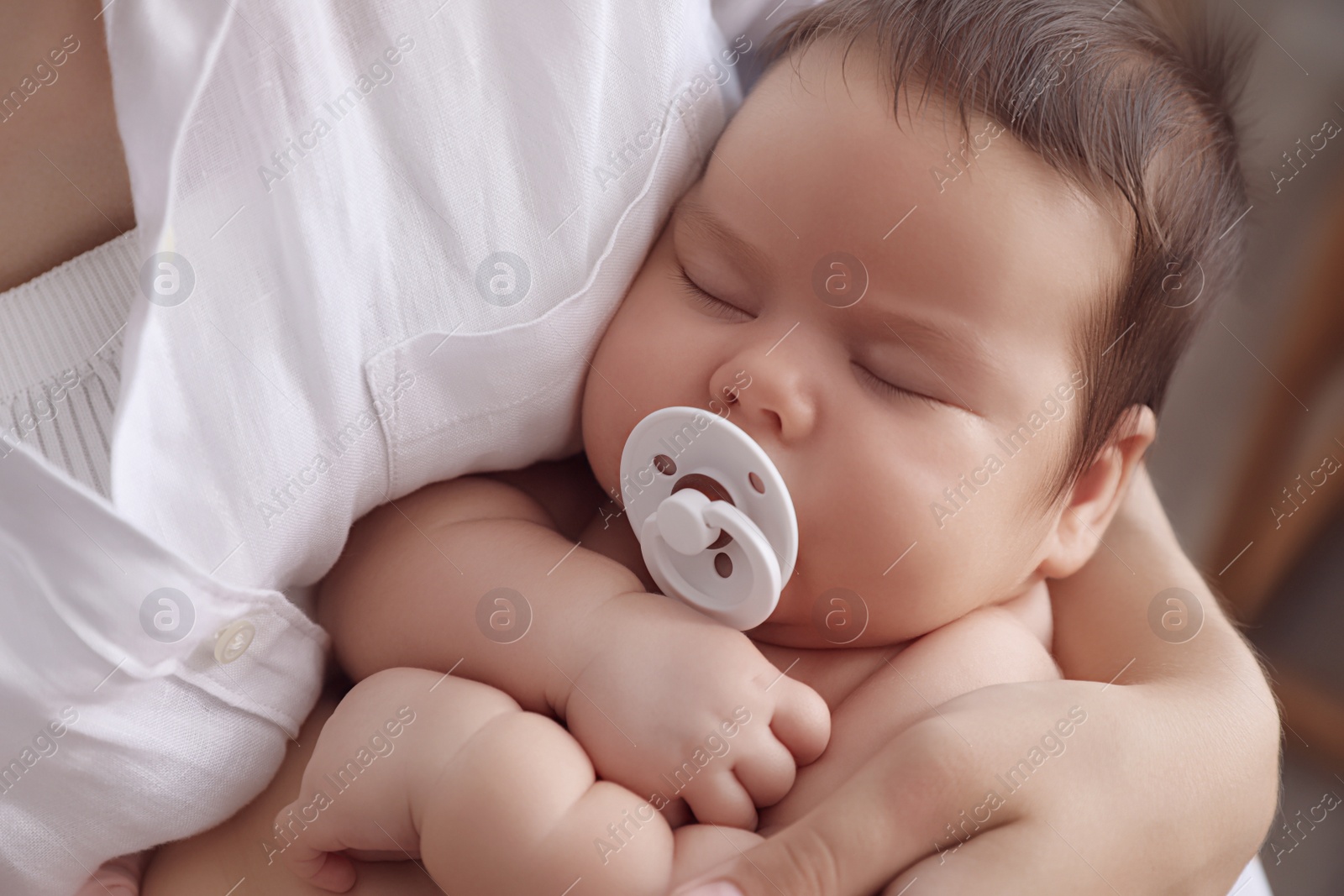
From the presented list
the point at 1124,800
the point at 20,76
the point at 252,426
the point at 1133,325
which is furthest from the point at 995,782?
the point at 20,76

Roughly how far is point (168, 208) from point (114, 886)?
0.48 m

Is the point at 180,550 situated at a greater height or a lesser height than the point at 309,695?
greater

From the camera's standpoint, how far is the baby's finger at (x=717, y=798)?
24.3 inches

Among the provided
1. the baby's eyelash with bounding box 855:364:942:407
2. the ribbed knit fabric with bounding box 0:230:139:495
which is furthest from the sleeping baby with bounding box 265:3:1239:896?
the ribbed knit fabric with bounding box 0:230:139:495

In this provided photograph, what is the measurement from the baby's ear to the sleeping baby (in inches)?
0.5

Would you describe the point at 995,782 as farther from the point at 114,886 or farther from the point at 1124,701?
the point at 114,886

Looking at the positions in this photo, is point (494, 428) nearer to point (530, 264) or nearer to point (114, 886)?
point (530, 264)

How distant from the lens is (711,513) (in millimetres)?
642

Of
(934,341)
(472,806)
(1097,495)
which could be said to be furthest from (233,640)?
(1097,495)

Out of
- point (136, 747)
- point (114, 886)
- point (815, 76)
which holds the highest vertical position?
point (815, 76)

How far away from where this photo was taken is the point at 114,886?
69 cm

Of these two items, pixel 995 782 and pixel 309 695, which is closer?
pixel 995 782

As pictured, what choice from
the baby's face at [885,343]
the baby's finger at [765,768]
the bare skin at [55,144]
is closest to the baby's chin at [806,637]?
the baby's face at [885,343]

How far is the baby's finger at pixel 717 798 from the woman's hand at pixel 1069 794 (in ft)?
0.17
